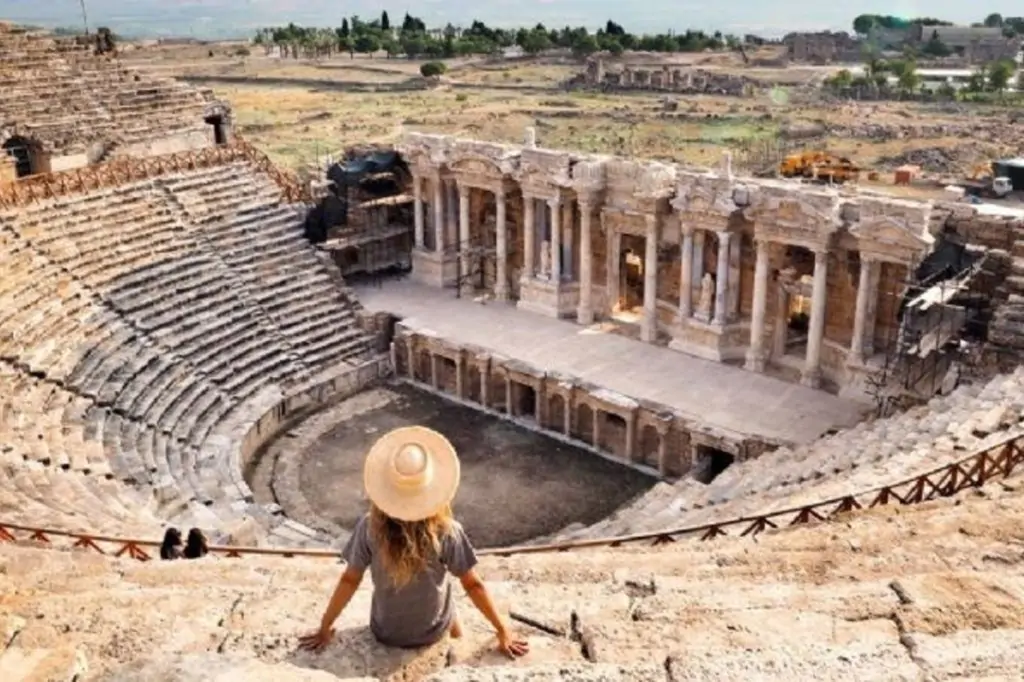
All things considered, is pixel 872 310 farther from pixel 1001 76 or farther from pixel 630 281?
pixel 1001 76

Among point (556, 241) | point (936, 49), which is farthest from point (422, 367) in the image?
point (936, 49)

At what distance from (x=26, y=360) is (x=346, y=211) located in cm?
1176

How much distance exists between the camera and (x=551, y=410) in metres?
24.3

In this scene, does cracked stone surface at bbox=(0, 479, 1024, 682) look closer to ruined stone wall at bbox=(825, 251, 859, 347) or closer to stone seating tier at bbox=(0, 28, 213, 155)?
ruined stone wall at bbox=(825, 251, 859, 347)

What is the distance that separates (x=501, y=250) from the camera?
2905 cm

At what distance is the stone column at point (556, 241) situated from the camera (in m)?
27.4

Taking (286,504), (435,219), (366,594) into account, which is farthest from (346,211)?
(366,594)

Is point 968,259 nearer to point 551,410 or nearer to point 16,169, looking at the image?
point 551,410

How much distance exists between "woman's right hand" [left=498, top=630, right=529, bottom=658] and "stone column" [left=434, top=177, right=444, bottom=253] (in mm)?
24254

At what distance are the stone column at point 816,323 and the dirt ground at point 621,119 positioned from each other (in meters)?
12.3

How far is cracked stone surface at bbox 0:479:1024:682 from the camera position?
5430 millimetres

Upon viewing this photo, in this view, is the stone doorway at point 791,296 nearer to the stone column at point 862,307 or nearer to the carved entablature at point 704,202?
the stone column at point 862,307

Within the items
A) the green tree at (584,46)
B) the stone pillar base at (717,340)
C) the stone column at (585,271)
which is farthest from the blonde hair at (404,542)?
the green tree at (584,46)

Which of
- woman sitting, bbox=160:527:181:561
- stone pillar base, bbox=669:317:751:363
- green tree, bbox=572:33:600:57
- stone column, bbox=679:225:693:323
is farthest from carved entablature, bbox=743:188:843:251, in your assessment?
green tree, bbox=572:33:600:57
